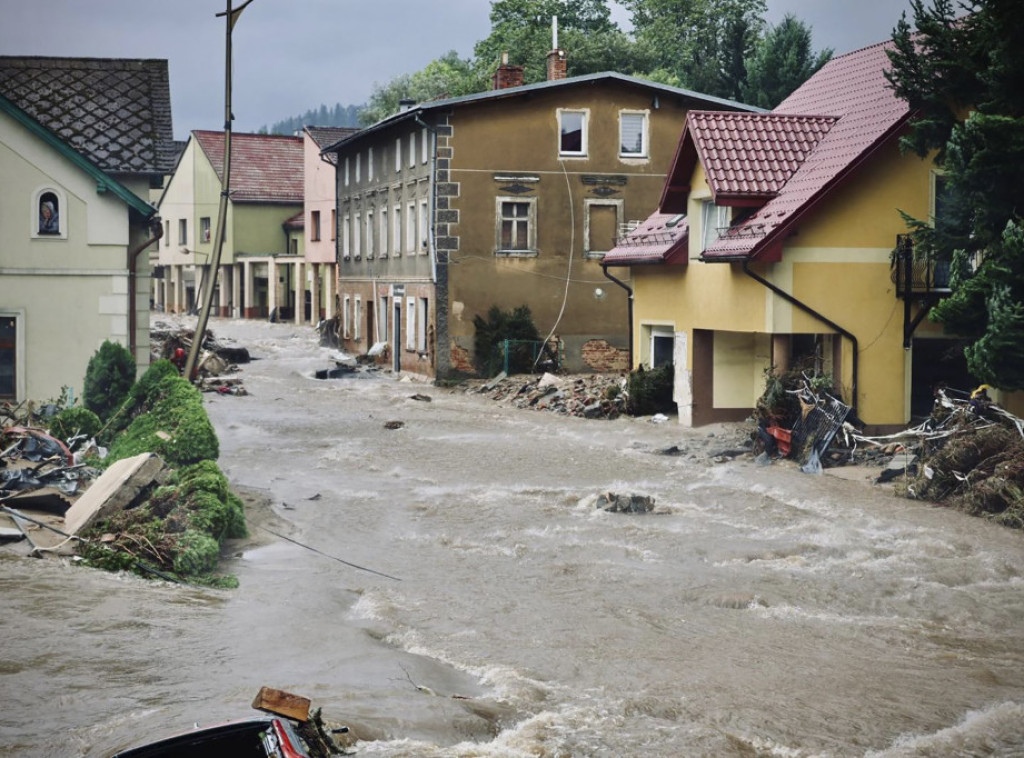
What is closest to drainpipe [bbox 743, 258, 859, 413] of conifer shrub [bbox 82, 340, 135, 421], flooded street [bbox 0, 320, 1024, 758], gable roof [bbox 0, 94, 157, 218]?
flooded street [bbox 0, 320, 1024, 758]

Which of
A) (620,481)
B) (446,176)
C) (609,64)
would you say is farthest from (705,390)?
(609,64)

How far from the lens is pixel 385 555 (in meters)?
16.2

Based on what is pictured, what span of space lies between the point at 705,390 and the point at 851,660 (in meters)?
15.7

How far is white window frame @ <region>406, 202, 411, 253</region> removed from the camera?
133 feet

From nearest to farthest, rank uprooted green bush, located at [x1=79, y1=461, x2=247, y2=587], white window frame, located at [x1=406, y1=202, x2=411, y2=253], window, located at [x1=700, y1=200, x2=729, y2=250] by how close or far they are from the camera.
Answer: uprooted green bush, located at [x1=79, y1=461, x2=247, y2=587], window, located at [x1=700, y1=200, x2=729, y2=250], white window frame, located at [x1=406, y1=202, x2=411, y2=253]

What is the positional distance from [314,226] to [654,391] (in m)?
34.6

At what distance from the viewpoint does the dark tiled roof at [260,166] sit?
67.5m

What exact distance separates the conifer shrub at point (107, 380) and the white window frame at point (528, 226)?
52.2ft

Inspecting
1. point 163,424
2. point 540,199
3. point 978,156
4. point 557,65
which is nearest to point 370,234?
point 557,65

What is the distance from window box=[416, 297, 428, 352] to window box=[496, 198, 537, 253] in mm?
3119

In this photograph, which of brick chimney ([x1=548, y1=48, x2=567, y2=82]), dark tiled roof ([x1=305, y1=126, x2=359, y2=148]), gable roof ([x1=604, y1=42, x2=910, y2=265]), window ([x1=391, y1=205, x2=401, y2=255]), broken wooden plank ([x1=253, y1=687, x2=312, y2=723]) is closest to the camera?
broken wooden plank ([x1=253, y1=687, x2=312, y2=723])

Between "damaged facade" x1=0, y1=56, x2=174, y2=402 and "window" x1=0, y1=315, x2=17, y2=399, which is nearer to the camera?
"damaged facade" x1=0, y1=56, x2=174, y2=402

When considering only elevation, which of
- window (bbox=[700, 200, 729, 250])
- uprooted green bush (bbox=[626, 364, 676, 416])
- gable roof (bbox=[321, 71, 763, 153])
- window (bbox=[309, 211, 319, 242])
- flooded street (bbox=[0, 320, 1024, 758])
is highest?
gable roof (bbox=[321, 71, 763, 153])

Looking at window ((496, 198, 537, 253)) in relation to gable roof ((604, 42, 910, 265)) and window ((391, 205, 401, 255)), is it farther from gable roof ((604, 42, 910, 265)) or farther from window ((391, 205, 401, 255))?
gable roof ((604, 42, 910, 265))
